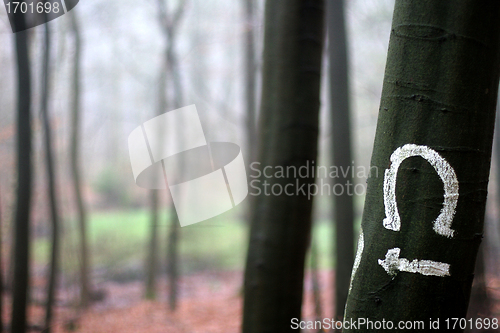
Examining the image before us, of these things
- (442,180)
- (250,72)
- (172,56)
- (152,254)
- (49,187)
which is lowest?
(152,254)

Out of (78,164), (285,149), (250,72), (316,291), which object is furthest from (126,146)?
(285,149)

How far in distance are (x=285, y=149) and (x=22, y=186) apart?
5.04m

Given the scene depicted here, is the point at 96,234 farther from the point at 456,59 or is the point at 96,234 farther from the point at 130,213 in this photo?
the point at 456,59

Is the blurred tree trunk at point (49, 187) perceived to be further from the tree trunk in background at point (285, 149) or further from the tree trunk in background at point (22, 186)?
the tree trunk in background at point (285, 149)

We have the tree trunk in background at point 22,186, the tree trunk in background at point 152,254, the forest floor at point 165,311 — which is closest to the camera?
the tree trunk in background at point 22,186

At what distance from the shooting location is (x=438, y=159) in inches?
40.8

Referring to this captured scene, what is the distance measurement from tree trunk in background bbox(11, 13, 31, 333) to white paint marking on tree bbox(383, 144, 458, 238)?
19.3 ft

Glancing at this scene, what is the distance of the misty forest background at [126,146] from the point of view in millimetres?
9320

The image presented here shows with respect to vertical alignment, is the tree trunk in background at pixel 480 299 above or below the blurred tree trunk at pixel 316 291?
above

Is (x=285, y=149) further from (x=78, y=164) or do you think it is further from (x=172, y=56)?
(x=78, y=164)

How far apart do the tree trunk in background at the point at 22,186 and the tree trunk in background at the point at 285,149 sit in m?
4.82

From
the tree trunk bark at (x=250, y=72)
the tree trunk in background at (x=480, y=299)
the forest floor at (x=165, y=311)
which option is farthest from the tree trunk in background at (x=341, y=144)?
the tree trunk bark at (x=250, y=72)

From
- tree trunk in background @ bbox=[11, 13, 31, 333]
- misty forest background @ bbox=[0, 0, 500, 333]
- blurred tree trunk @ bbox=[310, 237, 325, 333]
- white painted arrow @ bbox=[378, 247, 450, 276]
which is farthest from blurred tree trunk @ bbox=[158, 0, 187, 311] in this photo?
white painted arrow @ bbox=[378, 247, 450, 276]

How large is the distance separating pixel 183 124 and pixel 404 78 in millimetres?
11588
